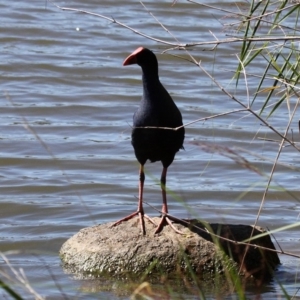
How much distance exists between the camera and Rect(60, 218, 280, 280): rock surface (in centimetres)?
552

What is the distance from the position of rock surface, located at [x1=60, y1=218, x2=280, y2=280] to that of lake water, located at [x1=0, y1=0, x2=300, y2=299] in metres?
0.14

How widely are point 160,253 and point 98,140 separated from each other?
3.80 metres

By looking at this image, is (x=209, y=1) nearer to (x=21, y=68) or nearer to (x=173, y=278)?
(x=21, y=68)

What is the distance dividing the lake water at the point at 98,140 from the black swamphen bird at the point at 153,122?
0.40 meters

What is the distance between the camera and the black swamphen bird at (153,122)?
5641 mm

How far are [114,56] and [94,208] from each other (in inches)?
192

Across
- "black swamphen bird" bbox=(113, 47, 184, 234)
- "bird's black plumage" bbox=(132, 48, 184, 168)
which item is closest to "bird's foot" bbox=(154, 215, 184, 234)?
"black swamphen bird" bbox=(113, 47, 184, 234)

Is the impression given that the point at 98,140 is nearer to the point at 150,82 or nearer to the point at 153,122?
the point at 150,82

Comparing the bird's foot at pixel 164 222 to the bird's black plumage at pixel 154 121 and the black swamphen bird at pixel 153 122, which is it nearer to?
the black swamphen bird at pixel 153 122

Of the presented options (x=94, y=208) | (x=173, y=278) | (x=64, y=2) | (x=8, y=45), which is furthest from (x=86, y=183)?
(x=64, y=2)

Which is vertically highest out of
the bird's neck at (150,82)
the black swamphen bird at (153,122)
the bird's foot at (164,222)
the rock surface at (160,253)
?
the bird's neck at (150,82)

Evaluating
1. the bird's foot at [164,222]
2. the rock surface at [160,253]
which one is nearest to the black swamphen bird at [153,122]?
the bird's foot at [164,222]

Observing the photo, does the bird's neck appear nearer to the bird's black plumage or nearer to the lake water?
the bird's black plumage

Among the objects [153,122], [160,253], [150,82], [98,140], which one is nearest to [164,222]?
[160,253]
